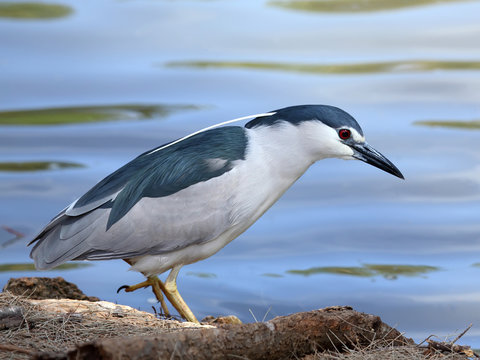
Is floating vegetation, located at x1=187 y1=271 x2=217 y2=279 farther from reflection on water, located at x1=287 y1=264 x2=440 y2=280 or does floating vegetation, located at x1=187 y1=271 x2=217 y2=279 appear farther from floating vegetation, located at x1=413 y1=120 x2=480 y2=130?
floating vegetation, located at x1=413 y1=120 x2=480 y2=130

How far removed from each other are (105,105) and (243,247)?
3.18 m

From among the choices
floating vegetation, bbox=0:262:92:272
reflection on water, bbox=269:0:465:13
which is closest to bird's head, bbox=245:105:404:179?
floating vegetation, bbox=0:262:92:272

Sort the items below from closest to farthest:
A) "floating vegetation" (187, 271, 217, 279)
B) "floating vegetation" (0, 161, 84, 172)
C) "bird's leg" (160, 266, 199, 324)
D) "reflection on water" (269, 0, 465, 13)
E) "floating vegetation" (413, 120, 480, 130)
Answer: "bird's leg" (160, 266, 199, 324) → "floating vegetation" (187, 271, 217, 279) → "floating vegetation" (0, 161, 84, 172) → "floating vegetation" (413, 120, 480, 130) → "reflection on water" (269, 0, 465, 13)

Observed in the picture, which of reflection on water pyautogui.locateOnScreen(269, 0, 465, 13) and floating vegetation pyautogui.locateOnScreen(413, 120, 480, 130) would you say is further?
reflection on water pyautogui.locateOnScreen(269, 0, 465, 13)

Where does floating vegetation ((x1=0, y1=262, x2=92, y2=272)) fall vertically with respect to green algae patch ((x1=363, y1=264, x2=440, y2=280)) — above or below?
below

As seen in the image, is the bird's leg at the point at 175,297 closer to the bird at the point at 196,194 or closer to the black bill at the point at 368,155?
the bird at the point at 196,194

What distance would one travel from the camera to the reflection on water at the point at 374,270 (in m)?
6.73

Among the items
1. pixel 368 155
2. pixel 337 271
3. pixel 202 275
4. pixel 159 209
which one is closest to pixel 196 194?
pixel 159 209

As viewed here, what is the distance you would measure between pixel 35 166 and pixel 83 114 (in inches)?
49.7

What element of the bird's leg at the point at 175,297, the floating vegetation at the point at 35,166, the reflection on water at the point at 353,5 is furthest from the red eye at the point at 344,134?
the reflection on water at the point at 353,5

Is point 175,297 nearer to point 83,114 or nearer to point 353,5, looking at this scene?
point 83,114

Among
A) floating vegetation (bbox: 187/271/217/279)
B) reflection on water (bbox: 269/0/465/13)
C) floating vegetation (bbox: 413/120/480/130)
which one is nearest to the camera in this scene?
floating vegetation (bbox: 187/271/217/279)

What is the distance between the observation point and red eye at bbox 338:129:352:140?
4633 mm

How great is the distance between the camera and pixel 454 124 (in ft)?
30.8
